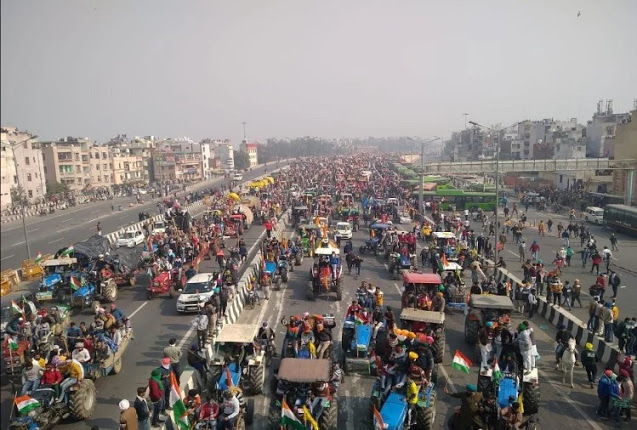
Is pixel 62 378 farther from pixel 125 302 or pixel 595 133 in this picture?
pixel 595 133

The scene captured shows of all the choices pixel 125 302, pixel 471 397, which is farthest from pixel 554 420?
pixel 125 302

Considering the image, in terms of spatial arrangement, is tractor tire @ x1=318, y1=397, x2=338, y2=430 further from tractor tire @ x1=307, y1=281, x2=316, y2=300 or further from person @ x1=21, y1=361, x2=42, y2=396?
tractor tire @ x1=307, y1=281, x2=316, y2=300

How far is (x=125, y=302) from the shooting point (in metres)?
19.9

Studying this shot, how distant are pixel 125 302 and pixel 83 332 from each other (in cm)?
685

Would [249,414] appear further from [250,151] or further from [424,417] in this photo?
[250,151]

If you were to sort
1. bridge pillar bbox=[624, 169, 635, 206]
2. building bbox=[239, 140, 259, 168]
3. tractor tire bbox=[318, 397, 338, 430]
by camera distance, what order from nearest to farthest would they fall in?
1. tractor tire bbox=[318, 397, 338, 430]
2. bridge pillar bbox=[624, 169, 635, 206]
3. building bbox=[239, 140, 259, 168]

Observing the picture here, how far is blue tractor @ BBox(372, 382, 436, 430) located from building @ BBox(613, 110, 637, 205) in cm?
4396

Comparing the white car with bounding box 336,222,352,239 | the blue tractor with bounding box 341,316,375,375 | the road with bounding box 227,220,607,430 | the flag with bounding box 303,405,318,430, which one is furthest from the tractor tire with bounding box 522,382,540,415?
the white car with bounding box 336,222,352,239

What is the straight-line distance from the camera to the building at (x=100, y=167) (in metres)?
78.6

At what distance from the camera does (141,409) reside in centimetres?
967

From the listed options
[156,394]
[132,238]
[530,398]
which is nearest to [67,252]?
[132,238]

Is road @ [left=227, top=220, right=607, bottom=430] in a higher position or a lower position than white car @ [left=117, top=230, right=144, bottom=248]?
lower

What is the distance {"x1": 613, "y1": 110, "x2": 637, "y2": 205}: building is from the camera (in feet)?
154

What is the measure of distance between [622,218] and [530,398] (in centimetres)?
3006
